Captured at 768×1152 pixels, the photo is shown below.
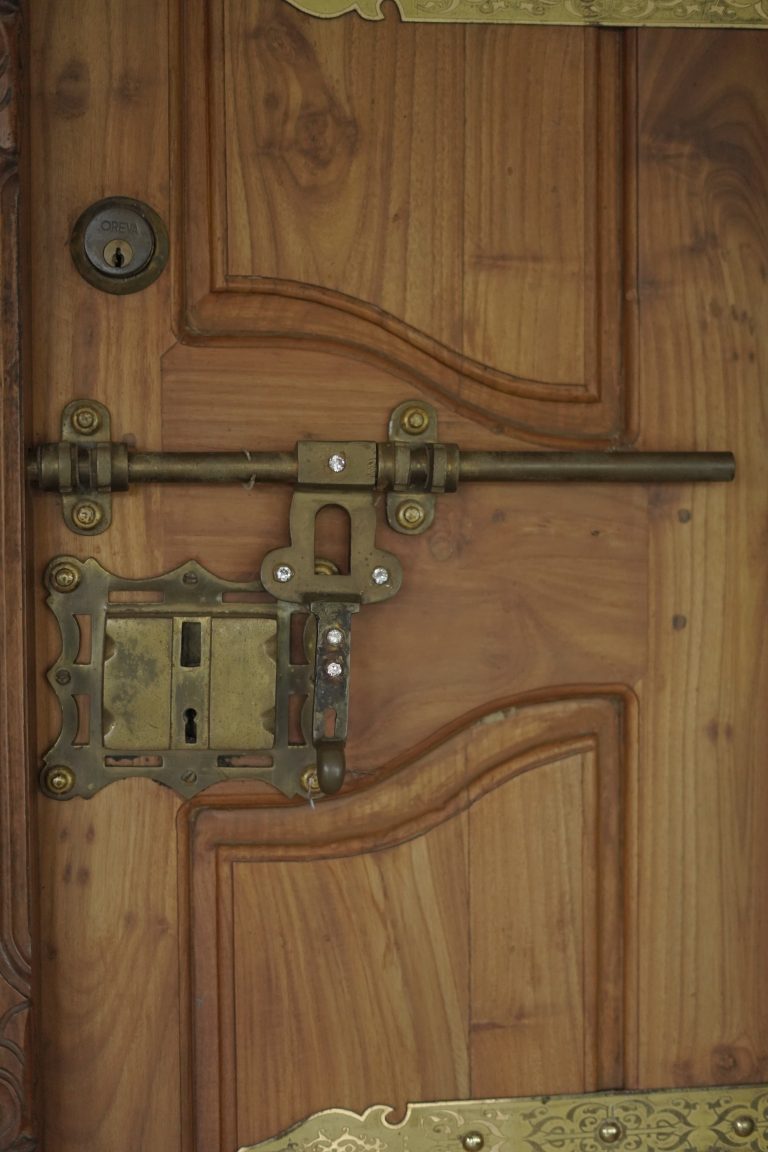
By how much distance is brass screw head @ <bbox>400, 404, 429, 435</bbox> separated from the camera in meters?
0.88

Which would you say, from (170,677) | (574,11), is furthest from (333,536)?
(574,11)

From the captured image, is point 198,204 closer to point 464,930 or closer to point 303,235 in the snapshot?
point 303,235

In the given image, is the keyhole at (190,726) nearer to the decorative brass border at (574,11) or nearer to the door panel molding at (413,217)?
the door panel molding at (413,217)

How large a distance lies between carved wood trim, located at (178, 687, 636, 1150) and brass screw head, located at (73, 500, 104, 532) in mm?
218

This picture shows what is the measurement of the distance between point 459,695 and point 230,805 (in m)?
0.19

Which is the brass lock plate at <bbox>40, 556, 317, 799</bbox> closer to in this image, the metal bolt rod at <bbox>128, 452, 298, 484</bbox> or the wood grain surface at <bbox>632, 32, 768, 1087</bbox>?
the metal bolt rod at <bbox>128, 452, 298, 484</bbox>

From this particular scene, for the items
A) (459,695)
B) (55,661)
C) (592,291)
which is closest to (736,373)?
(592,291)

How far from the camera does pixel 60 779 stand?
0.87 m

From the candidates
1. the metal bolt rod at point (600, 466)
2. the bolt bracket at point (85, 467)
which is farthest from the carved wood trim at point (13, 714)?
the metal bolt rod at point (600, 466)

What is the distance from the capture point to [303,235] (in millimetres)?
878

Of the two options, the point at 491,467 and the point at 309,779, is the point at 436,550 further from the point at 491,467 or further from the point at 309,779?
the point at 309,779

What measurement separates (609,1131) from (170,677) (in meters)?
0.48

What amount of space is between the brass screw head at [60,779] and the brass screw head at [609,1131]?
473 millimetres

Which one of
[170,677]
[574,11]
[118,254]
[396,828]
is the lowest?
[396,828]
